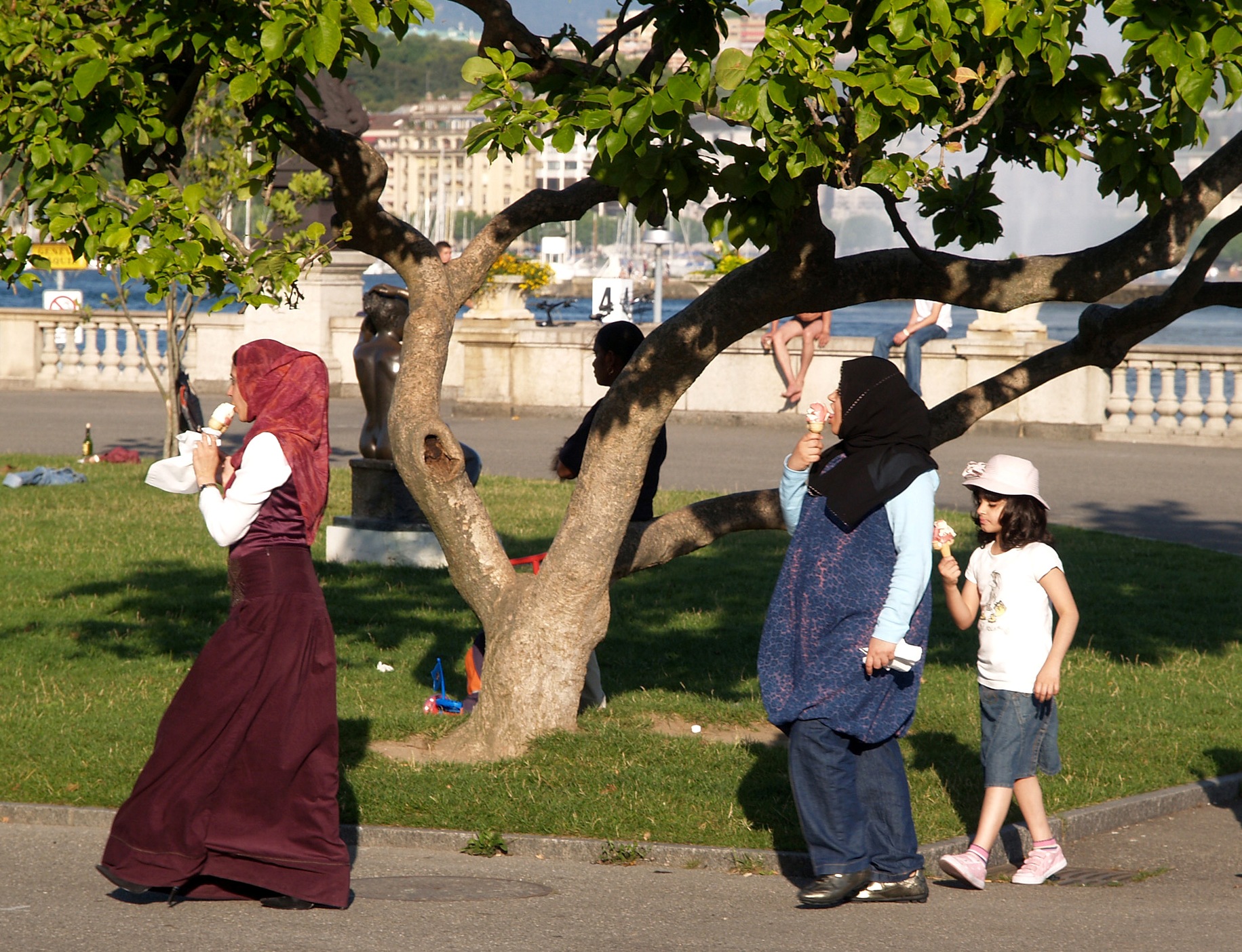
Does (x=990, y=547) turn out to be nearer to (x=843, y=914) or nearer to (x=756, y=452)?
(x=843, y=914)

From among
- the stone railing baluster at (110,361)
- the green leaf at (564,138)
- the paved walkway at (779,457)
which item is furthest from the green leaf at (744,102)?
the stone railing baluster at (110,361)

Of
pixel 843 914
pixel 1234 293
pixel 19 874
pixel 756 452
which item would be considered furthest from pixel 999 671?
pixel 756 452

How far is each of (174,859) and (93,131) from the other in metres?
2.52

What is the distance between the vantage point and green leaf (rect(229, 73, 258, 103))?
5.34 m

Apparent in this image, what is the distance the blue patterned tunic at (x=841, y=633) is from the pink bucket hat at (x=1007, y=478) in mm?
582

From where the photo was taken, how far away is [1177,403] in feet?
65.1

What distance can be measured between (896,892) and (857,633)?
2.98 ft

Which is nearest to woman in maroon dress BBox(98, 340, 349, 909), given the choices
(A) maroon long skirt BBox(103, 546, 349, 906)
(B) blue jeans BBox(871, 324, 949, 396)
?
(A) maroon long skirt BBox(103, 546, 349, 906)

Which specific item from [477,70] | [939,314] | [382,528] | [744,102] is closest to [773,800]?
[744,102]

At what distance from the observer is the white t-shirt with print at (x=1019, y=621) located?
5.66 meters

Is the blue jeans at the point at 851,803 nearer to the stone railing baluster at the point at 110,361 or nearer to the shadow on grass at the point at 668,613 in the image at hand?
the shadow on grass at the point at 668,613

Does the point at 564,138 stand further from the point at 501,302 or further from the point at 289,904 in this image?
the point at 501,302

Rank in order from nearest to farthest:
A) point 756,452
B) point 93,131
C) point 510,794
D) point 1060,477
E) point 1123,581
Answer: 1. point 93,131
2. point 510,794
3. point 1123,581
4. point 1060,477
5. point 756,452

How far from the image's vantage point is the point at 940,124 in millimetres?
5316
